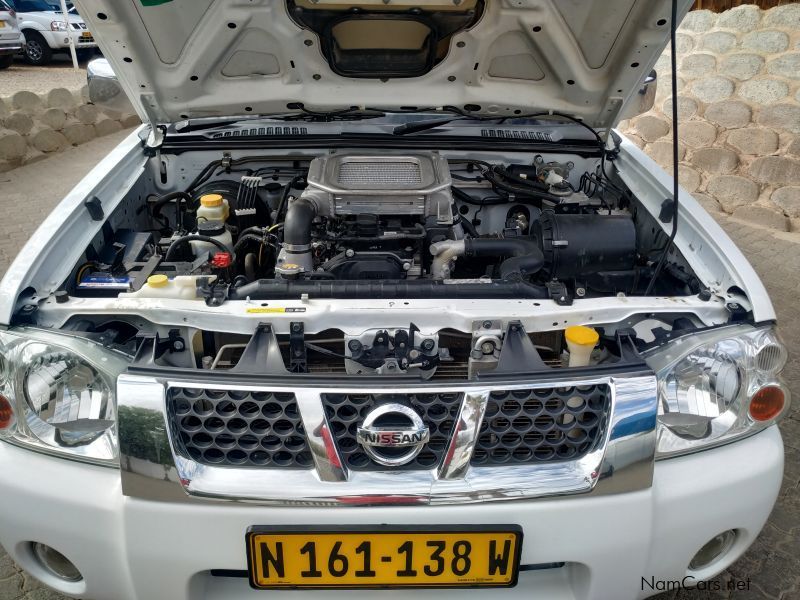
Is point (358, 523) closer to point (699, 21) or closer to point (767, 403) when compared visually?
point (767, 403)

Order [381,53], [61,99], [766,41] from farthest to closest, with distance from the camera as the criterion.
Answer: [61,99] → [766,41] → [381,53]

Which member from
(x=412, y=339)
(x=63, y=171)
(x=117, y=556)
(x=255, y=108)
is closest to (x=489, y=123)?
(x=255, y=108)

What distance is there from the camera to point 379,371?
159 centimetres

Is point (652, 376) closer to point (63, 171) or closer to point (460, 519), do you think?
point (460, 519)

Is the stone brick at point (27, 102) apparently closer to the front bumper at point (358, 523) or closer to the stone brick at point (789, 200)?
the front bumper at point (358, 523)

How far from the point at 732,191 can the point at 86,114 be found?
708 cm

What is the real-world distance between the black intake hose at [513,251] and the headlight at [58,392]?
1.19 m

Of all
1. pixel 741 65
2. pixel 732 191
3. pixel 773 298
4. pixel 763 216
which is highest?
pixel 741 65

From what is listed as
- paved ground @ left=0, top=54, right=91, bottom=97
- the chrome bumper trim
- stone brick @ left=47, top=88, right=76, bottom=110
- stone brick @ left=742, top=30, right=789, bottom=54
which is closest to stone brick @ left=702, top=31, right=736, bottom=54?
stone brick @ left=742, top=30, right=789, bottom=54

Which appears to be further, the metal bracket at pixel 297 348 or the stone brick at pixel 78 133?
the stone brick at pixel 78 133

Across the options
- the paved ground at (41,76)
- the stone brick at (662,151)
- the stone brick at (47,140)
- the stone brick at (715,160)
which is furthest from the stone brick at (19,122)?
the stone brick at (715,160)

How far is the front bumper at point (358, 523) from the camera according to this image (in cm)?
135

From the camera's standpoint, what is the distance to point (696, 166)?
5512 millimetres

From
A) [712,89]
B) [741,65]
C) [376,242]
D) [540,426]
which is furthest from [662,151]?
[540,426]
